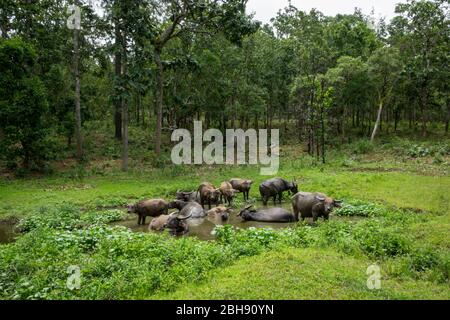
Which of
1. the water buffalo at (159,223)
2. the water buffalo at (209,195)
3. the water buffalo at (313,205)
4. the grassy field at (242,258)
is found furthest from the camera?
the water buffalo at (209,195)

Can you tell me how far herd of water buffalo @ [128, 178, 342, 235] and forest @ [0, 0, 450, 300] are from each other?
42 cm

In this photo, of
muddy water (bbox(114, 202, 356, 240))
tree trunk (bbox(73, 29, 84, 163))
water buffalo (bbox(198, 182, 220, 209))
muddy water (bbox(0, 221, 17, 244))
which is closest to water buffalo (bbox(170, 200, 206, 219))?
muddy water (bbox(114, 202, 356, 240))

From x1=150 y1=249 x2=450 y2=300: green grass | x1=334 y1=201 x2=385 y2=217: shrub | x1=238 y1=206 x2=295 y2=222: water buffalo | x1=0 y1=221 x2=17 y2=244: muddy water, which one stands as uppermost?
x1=150 y1=249 x2=450 y2=300: green grass

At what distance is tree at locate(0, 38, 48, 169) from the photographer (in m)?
24.1

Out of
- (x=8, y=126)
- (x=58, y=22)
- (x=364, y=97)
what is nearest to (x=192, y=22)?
(x=58, y=22)

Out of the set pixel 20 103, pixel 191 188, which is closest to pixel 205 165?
pixel 191 188

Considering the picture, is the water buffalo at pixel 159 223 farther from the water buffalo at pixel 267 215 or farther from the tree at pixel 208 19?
the tree at pixel 208 19

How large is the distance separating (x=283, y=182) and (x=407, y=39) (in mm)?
32414

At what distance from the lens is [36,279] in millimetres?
7984

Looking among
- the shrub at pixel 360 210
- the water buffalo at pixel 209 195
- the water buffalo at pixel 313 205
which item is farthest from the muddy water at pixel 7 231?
the shrub at pixel 360 210

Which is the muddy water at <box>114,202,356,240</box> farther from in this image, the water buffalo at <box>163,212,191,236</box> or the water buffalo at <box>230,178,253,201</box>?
the water buffalo at <box>230,178,253,201</box>

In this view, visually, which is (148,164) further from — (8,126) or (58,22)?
(58,22)

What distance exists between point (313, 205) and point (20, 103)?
1981 centimetres

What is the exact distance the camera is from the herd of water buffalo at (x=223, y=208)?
13727 mm
